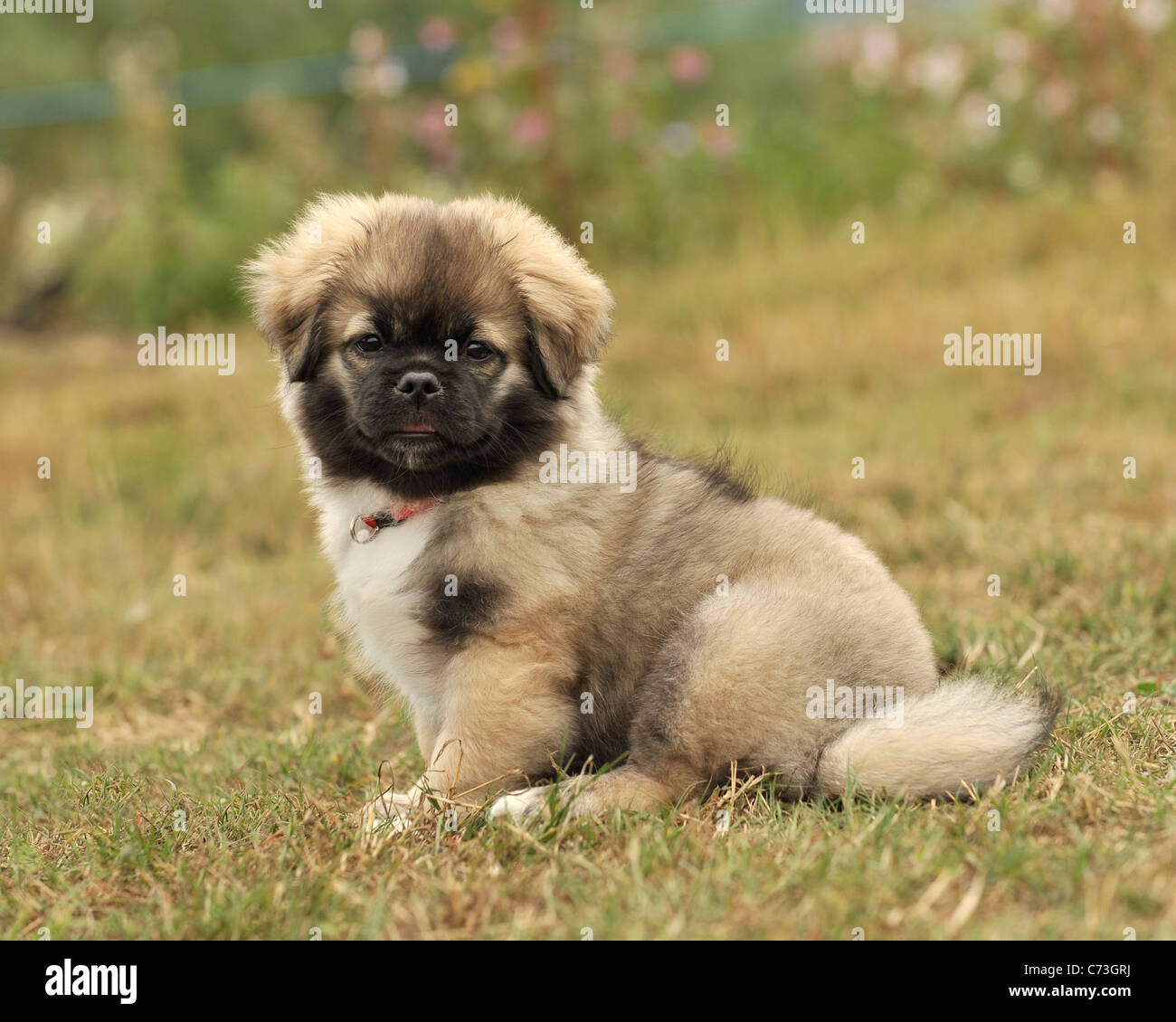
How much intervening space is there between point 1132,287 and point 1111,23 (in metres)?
3.17

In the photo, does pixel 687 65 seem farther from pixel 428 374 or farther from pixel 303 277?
pixel 428 374

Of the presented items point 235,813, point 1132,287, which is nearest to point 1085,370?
point 1132,287

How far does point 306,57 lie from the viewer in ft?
46.4

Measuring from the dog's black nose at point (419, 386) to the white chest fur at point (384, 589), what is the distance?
35 centimetres

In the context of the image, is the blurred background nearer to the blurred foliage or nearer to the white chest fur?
the blurred foliage

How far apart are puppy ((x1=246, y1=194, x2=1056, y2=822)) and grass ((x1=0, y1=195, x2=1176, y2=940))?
0.59 ft

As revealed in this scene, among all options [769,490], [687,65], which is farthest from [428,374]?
[687,65]

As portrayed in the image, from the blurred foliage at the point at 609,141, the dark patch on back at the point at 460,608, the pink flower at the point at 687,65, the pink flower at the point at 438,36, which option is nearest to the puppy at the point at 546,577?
the dark patch on back at the point at 460,608

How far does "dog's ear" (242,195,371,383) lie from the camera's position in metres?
3.33

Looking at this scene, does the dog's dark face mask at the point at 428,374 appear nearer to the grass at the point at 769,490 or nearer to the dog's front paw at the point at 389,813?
the dog's front paw at the point at 389,813

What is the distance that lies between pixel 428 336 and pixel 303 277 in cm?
46

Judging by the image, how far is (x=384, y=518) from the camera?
336 centimetres
